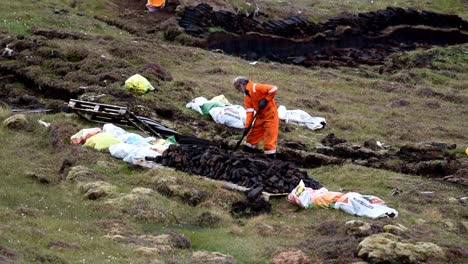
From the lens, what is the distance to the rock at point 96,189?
1518 centimetres

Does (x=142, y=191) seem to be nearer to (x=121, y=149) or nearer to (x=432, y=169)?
(x=121, y=149)

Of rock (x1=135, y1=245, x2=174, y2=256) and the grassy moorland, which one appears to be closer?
rock (x1=135, y1=245, x2=174, y2=256)

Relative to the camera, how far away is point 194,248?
42.3 ft

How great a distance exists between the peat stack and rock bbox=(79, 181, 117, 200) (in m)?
2.01

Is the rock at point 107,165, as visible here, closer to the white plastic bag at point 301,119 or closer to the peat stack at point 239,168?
the peat stack at point 239,168

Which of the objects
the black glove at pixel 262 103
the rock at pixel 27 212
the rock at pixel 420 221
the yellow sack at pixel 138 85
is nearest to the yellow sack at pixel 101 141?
the black glove at pixel 262 103

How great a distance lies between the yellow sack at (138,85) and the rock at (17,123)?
14.7 ft

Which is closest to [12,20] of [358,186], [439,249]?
[358,186]

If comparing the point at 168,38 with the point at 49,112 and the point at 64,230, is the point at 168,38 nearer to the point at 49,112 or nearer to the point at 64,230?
the point at 49,112

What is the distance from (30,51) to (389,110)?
11.8 m

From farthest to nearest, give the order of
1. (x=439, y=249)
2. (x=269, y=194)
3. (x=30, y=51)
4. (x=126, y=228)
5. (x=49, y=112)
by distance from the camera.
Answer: (x=30, y=51) < (x=49, y=112) < (x=269, y=194) < (x=126, y=228) < (x=439, y=249)

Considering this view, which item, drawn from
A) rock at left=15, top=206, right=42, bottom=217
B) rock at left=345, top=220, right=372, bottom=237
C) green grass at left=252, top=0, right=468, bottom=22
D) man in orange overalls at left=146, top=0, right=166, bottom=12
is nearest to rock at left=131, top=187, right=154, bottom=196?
rock at left=15, top=206, right=42, bottom=217

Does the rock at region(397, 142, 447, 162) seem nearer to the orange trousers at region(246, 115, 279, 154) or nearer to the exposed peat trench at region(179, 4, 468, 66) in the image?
the orange trousers at region(246, 115, 279, 154)

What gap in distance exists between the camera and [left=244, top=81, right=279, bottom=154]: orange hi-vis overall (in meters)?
18.5
